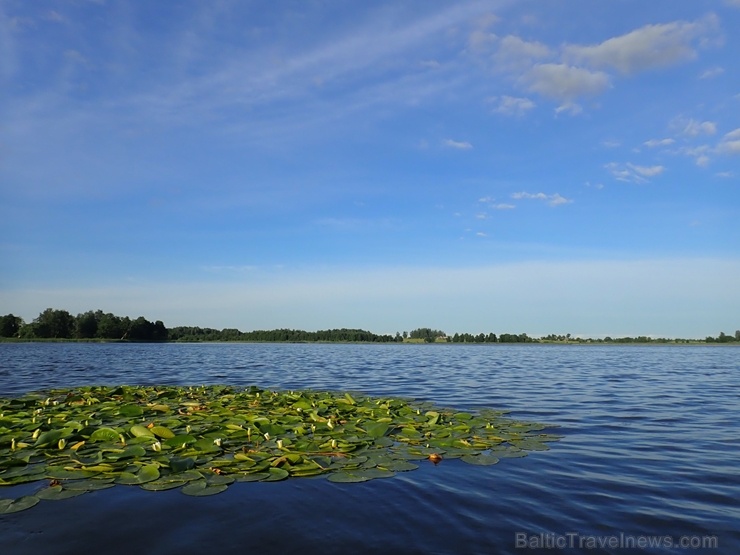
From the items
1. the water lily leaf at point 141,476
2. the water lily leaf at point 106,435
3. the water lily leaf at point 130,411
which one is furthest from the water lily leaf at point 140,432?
the water lily leaf at point 130,411

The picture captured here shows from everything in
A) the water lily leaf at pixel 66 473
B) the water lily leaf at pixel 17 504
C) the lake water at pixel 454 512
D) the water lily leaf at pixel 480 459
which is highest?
the water lily leaf at pixel 66 473

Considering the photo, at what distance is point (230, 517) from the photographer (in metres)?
5.73

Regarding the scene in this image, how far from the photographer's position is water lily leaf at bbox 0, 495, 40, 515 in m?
5.64

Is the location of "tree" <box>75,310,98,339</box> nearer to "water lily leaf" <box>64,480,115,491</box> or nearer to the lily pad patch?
the lily pad patch

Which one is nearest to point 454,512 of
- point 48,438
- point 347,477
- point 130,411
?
point 347,477

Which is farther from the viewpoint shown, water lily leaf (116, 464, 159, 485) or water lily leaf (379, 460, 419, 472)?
water lily leaf (379, 460, 419, 472)

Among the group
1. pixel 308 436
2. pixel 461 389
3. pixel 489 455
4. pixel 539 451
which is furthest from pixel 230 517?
pixel 461 389

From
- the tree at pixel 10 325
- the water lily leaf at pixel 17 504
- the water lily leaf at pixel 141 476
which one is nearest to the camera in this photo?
the water lily leaf at pixel 17 504

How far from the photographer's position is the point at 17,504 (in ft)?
18.9

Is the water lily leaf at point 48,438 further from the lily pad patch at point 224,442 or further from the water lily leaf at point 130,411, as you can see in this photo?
the water lily leaf at point 130,411

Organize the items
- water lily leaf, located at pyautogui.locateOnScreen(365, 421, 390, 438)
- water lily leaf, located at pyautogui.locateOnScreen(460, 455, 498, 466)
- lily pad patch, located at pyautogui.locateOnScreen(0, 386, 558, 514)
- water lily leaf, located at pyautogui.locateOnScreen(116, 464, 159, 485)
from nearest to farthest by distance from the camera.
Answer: water lily leaf, located at pyautogui.locateOnScreen(116, 464, 159, 485) → lily pad patch, located at pyautogui.locateOnScreen(0, 386, 558, 514) → water lily leaf, located at pyautogui.locateOnScreen(460, 455, 498, 466) → water lily leaf, located at pyautogui.locateOnScreen(365, 421, 390, 438)

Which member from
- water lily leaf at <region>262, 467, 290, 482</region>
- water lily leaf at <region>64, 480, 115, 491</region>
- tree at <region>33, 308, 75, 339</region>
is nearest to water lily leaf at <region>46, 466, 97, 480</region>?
water lily leaf at <region>64, 480, 115, 491</region>

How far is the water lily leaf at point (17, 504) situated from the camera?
5639 millimetres

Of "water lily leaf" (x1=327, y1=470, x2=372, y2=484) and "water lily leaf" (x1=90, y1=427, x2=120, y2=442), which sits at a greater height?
"water lily leaf" (x1=90, y1=427, x2=120, y2=442)
